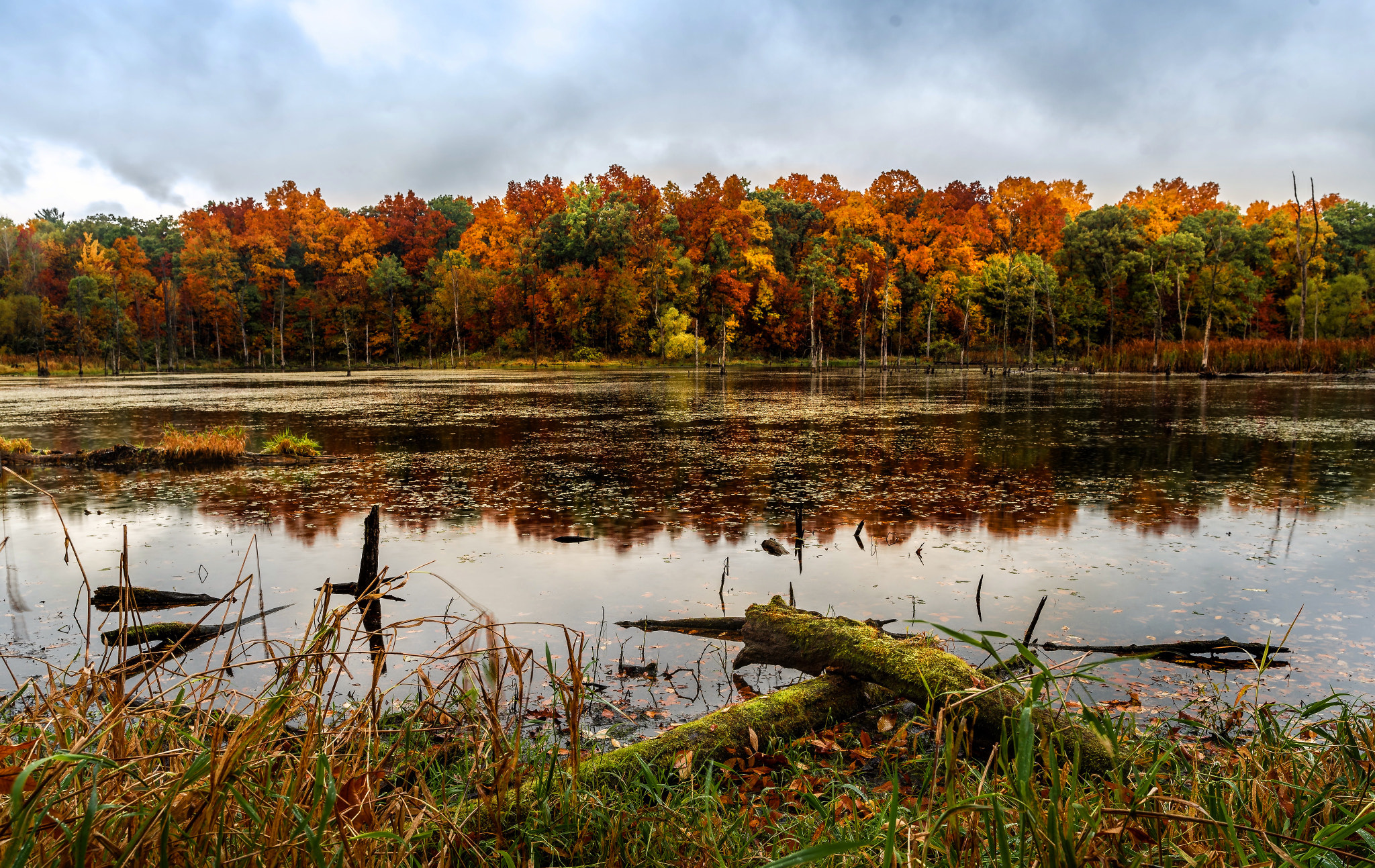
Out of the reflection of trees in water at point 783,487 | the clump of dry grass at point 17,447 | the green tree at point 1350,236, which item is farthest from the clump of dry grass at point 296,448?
the green tree at point 1350,236

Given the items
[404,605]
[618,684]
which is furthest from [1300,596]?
[404,605]

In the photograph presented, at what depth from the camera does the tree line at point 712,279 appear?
67188 mm

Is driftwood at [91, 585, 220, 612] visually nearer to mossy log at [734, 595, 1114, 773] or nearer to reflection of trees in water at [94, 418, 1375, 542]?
reflection of trees in water at [94, 418, 1375, 542]

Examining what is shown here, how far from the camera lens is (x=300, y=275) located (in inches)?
3541

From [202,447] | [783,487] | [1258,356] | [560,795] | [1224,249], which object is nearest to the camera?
[560,795]

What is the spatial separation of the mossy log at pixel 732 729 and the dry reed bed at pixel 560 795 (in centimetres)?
6

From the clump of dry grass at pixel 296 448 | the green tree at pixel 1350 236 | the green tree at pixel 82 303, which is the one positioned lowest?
the clump of dry grass at pixel 296 448

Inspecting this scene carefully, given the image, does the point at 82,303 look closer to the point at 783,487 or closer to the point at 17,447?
the point at 17,447

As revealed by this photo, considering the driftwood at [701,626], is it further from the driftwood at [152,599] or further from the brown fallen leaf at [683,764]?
the driftwood at [152,599]

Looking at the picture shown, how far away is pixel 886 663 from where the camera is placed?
4.16 meters

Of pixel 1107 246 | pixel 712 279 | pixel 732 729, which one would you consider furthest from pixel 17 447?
pixel 1107 246

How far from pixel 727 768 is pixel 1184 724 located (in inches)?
95.7

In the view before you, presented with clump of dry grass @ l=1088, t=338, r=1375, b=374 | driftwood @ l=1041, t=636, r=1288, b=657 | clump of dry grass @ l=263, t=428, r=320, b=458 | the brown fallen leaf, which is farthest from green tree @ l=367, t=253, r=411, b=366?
the brown fallen leaf

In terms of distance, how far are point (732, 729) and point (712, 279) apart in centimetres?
6993
